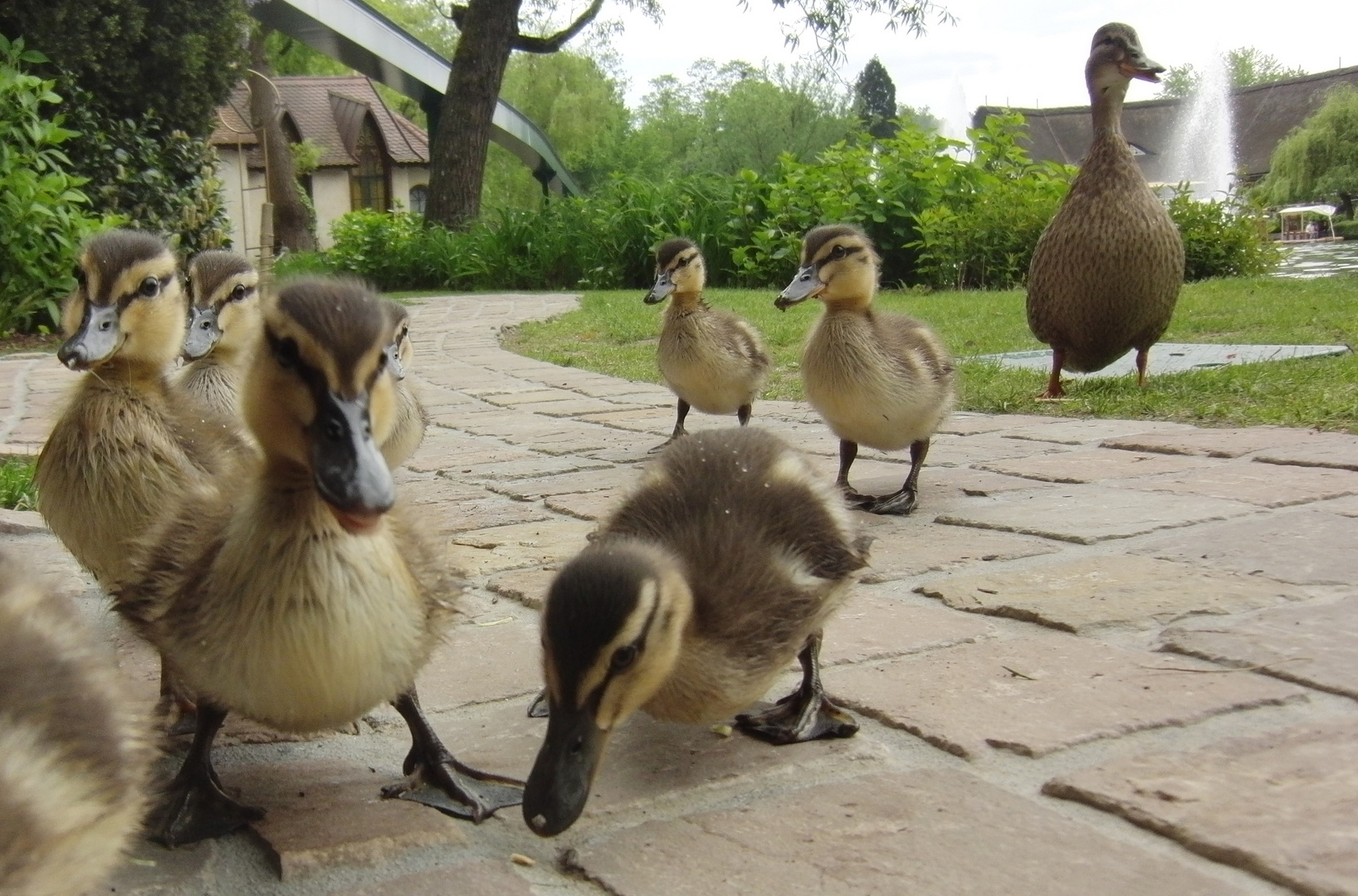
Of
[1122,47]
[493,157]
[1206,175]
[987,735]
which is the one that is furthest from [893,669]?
[493,157]

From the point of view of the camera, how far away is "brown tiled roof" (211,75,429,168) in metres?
44.3

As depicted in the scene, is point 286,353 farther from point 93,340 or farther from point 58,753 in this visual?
point 93,340

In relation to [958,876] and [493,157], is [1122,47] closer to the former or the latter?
[958,876]

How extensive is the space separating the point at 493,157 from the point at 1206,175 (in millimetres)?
29221

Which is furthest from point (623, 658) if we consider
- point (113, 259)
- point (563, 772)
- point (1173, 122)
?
point (1173, 122)

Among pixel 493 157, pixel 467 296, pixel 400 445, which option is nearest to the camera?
pixel 400 445

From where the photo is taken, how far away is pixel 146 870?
190cm

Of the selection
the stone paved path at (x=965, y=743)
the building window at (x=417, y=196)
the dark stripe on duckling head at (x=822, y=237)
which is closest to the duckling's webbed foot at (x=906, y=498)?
the stone paved path at (x=965, y=743)

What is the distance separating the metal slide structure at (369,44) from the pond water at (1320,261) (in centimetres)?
1253

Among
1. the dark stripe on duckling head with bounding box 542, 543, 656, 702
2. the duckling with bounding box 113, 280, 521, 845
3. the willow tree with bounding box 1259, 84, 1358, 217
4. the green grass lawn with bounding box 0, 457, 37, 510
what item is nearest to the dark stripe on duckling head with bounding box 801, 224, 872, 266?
the green grass lawn with bounding box 0, 457, 37, 510

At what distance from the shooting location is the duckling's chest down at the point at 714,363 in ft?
19.5

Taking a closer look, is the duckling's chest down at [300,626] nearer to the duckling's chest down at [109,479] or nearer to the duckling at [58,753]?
the duckling at [58,753]

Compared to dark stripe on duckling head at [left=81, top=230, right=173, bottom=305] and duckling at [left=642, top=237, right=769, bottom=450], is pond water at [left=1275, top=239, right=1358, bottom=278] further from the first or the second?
dark stripe on duckling head at [left=81, top=230, right=173, bottom=305]

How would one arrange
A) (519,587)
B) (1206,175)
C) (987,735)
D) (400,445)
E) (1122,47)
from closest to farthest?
(987,735)
(519,587)
(400,445)
(1122,47)
(1206,175)
